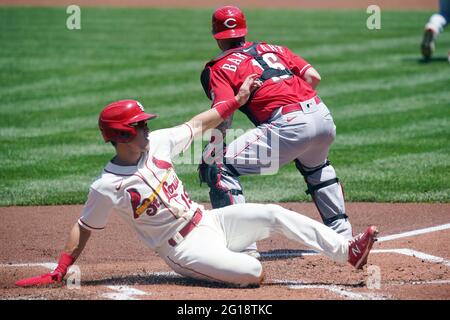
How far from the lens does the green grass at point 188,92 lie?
9.30 m

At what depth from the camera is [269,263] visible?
6.38 meters

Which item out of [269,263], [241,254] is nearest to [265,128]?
[269,263]

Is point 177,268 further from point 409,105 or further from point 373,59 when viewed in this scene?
point 373,59

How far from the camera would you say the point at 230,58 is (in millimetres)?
6508

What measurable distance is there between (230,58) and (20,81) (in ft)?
28.2

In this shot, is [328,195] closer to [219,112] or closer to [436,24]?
[219,112]

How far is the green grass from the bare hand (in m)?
2.69

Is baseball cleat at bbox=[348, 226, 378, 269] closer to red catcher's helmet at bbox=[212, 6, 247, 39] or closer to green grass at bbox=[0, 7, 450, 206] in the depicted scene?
red catcher's helmet at bbox=[212, 6, 247, 39]

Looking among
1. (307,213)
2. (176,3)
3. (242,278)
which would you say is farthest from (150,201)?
(176,3)

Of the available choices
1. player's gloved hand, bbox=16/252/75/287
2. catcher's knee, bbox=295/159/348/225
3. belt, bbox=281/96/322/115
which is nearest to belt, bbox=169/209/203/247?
player's gloved hand, bbox=16/252/75/287

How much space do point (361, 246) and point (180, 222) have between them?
114 centimetres

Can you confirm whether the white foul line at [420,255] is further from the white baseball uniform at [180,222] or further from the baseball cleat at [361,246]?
the white baseball uniform at [180,222]

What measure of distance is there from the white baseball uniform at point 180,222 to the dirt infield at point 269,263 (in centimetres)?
16

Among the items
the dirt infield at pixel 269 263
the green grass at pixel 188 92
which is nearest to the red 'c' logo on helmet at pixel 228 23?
the dirt infield at pixel 269 263
